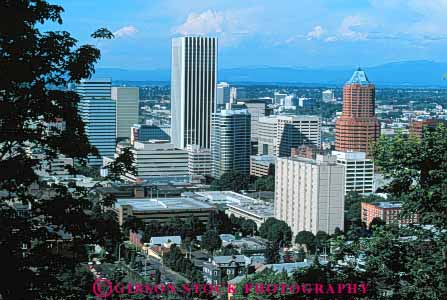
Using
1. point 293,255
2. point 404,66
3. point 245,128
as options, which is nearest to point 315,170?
point 293,255

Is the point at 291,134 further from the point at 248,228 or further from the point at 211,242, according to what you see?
the point at 211,242

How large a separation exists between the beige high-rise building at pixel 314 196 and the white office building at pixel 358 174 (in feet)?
8.93

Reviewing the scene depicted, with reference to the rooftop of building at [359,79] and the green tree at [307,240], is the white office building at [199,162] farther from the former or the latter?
the green tree at [307,240]

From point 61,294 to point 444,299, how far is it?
114 centimetres

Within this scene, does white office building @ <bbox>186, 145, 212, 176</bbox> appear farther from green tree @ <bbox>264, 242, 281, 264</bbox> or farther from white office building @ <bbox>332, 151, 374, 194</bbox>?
green tree @ <bbox>264, 242, 281, 264</bbox>

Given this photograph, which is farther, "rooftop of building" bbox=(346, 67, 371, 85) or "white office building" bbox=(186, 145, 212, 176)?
"rooftop of building" bbox=(346, 67, 371, 85)

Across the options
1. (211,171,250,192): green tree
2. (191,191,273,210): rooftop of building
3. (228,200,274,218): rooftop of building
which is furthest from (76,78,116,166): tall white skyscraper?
(228,200,274,218): rooftop of building

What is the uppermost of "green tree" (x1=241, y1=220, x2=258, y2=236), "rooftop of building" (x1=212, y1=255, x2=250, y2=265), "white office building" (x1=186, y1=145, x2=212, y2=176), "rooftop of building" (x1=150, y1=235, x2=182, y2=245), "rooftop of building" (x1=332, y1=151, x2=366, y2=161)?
"rooftop of building" (x1=332, y1=151, x2=366, y2=161)

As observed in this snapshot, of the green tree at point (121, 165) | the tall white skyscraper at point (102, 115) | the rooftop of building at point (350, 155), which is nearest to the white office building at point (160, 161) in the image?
the tall white skyscraper at point (102, 115)

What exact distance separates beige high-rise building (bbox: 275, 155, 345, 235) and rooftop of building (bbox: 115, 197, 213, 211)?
1.72 m

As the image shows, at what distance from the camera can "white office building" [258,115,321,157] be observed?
24953mm

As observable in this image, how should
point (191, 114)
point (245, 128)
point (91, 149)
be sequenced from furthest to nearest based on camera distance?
point (191, 114)
point (245, 128)
point (91, 149)

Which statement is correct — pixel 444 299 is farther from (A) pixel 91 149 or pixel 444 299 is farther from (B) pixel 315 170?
(B) pixel 315 170

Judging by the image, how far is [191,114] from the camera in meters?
26.3
